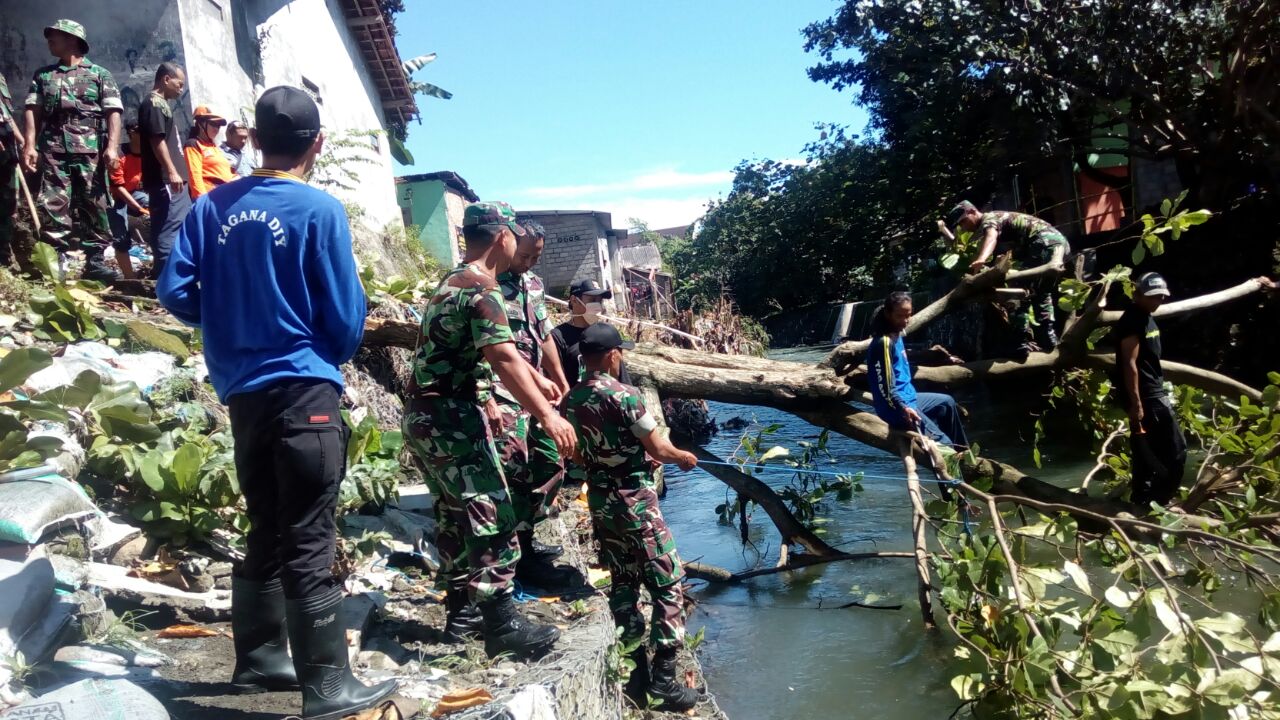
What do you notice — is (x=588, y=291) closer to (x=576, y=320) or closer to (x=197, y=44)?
(x=576, y=320)

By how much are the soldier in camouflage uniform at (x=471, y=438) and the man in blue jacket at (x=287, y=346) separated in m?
0.60

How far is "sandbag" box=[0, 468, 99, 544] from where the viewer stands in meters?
2.70

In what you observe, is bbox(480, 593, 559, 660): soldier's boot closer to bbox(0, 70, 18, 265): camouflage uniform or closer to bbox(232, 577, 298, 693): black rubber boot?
bbox(232, 577, 298, 693): black rubber boot

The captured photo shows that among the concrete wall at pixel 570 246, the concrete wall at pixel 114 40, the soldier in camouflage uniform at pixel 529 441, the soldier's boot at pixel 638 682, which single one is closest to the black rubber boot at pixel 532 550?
the soldier in camouflage uniform at pixel 529 441

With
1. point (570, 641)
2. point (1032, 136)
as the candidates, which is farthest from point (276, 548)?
point (1032, 136)

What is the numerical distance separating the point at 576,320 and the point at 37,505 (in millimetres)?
3311

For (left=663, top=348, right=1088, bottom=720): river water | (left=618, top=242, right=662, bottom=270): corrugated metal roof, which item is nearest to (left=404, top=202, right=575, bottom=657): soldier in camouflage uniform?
(left=663, top=348, right=1088, bottom=720): river water

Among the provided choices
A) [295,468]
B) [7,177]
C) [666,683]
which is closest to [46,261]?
[7,177]

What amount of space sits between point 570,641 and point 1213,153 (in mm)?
12641

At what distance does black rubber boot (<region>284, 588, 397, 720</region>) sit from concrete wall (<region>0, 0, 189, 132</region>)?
7563 millimetres

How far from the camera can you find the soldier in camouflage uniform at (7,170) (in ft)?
17.1

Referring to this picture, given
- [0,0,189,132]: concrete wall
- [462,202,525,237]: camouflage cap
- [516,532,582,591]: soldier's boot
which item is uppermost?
[0,0,189,132]: concrete wall

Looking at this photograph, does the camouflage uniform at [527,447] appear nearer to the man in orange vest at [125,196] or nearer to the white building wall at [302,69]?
the man in orange vest at [125,196]

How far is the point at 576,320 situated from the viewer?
223 inches
